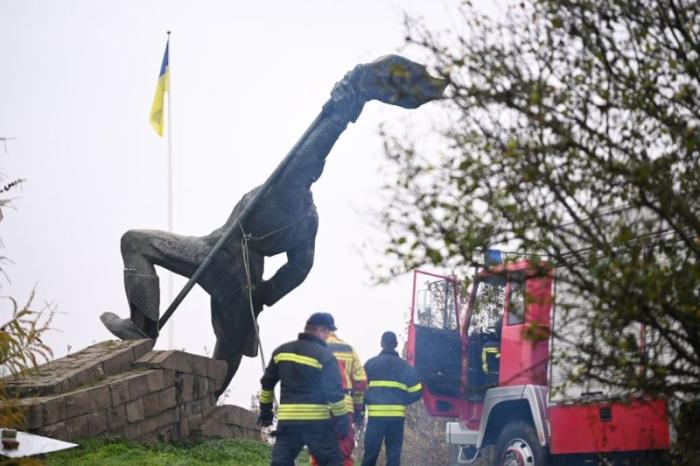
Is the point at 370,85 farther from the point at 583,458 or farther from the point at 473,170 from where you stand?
the point at 473,170

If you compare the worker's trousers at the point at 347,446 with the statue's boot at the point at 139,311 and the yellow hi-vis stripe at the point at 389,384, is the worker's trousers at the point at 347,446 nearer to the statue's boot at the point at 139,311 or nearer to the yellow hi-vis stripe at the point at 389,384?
the yellow hi-vis stripe at the point at 389,384

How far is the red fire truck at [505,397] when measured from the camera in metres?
14.3

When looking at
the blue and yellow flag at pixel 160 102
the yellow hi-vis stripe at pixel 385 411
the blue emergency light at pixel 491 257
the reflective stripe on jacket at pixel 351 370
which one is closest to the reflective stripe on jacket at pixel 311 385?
the reflective stripe on jacket at pixel 351 370

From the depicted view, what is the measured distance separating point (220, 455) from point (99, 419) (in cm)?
174

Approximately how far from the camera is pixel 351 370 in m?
13.7

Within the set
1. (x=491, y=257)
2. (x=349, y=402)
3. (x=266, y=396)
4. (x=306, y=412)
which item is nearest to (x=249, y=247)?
(x=349, y=402)

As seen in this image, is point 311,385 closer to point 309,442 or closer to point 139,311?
point 309,442

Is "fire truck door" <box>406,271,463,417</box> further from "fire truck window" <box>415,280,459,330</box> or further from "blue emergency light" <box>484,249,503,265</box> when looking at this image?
"blue emergency light" <box>484,249,503,265</box>

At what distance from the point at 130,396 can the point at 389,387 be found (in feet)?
12.5

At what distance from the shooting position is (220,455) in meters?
16.6

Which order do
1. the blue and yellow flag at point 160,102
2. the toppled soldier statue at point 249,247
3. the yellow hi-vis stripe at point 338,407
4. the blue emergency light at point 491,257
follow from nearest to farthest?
the blue emergency light at point 491,257
the yellow hi-vis stripe at point 338,407
the toppled soldier statue at point 249,247
the blue and yellow flag at point 160,102

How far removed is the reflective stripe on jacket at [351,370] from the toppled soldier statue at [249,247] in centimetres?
444

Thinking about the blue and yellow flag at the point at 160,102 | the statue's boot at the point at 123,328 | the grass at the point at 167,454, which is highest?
the blue and yellow flag at the point at 160,102

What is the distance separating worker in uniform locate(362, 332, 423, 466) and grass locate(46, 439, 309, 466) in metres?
2.29
